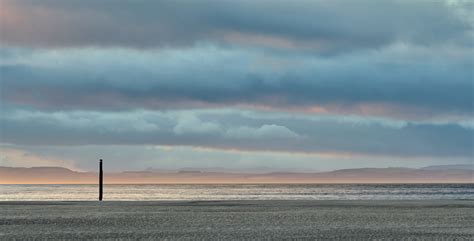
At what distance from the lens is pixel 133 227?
2275 centimetres

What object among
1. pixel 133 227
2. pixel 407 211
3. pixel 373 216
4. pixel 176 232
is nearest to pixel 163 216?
pixel 133 227

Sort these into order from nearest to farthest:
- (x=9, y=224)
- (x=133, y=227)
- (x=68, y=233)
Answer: (x=68, y=233)
(x=133, y=227)
(x=9, y=224)

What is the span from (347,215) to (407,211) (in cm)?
436

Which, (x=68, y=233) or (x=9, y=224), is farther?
(x=9, y=224)

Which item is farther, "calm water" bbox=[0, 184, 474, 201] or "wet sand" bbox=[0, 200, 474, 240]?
"calm water" bbox=[0, 184, 474, 201]

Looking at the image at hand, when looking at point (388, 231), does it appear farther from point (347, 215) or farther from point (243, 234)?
point (347, 215)

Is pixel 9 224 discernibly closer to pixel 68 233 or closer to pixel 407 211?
pixel 68 233

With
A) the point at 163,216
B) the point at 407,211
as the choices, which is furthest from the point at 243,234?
the point at 407,211

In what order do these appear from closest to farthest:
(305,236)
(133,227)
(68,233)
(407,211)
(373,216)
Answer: (305,236) < (68,233) < (133,227) < (373,216) < (407,211)

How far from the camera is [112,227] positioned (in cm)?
2281

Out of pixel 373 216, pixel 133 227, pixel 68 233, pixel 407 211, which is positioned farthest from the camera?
pixel 407 211

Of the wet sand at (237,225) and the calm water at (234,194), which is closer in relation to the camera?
the wet sand at (237,225)

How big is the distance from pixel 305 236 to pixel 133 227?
253 inches

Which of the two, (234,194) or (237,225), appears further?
(234,194)
